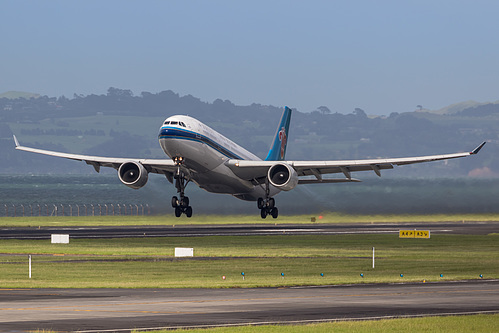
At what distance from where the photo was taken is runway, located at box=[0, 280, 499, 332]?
29344 millimetres

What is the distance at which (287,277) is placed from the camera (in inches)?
1961

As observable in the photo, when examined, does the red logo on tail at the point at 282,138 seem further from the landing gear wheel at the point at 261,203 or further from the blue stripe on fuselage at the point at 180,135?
the blue stripe on fuselage at the point at 180,135

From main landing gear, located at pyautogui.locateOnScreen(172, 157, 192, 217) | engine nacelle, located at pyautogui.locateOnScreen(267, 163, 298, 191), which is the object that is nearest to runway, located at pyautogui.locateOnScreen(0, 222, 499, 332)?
main landing gear, located at pyautogui.locateOnScreen(172, 157, 192, 217)

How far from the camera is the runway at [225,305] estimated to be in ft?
96.3

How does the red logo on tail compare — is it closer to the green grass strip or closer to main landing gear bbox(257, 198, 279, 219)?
main landing gear bbox(257, 198, 279, 219)

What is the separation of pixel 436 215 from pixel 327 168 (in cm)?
4225

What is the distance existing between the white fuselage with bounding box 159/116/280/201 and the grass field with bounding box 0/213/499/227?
1171 inches

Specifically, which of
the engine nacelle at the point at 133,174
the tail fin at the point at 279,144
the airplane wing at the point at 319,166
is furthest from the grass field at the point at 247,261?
the tail fin at the point at 279,144

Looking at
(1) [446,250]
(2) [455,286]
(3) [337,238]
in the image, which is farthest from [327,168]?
(2) [455,286]

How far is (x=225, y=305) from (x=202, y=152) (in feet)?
110

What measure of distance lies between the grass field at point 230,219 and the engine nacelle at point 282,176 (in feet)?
104

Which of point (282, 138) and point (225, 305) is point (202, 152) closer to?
point (282, 138)

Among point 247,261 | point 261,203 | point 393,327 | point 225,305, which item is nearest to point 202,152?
point 247,261

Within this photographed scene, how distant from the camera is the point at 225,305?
114ft
